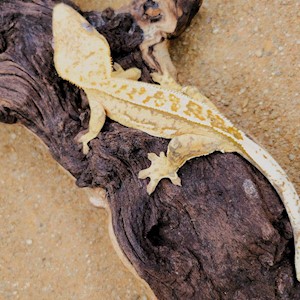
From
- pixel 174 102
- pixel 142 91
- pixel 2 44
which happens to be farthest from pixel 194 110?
pixel 2 44

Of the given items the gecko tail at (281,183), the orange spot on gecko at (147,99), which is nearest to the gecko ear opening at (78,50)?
the orange spot on gecko at (147,99)

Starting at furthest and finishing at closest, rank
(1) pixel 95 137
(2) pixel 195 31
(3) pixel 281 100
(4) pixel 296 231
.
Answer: (2) pixel 195 31
(3) pixel 281 100
(1) pixel 95 137
(4) pixel 296 231

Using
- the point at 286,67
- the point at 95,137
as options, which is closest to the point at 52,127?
the point at 95,137

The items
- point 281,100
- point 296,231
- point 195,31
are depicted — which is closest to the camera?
point 296,231

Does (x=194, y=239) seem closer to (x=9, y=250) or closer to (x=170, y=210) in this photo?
(x=170, y=210)

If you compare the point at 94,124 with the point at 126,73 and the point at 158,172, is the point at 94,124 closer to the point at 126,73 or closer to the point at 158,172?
the point at 126,73

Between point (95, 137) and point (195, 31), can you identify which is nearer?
point (95, 137)
